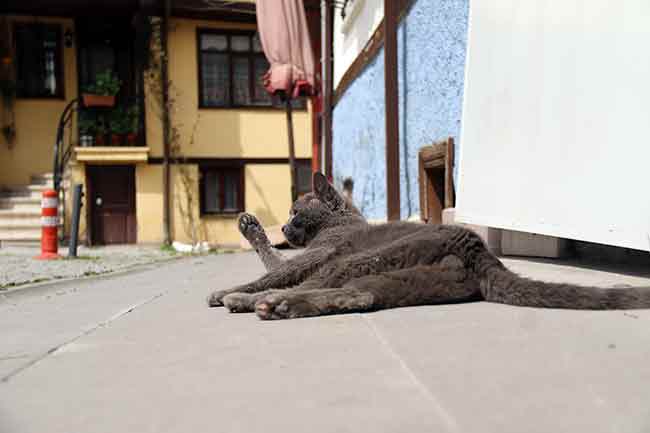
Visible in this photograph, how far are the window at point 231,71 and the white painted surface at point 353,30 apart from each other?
266 cm

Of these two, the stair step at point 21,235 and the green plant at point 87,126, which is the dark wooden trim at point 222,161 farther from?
the stair step at point 21,235

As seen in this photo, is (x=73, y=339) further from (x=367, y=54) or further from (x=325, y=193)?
(x=367, y=54)

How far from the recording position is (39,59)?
12.3 m

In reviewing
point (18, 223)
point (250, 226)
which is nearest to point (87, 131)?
point (18, 223)

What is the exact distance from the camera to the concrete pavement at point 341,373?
1.09m

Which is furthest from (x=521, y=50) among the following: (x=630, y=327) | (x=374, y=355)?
→ (x=374, y=355)

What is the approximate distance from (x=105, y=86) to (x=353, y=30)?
5945 millimetres

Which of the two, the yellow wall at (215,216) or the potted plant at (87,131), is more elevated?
the potted plant at (87,131)

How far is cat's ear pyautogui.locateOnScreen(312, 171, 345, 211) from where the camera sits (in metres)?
2.76

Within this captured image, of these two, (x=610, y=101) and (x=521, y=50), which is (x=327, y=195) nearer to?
(x=610, y=101)

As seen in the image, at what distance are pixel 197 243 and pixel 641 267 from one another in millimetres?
10222

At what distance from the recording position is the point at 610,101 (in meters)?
2.60

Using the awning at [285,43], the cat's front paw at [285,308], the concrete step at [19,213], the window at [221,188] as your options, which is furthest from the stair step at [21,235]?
the cat's front paw at [285,308]

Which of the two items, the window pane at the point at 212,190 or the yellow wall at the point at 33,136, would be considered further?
the window pane at the point at 212,190
